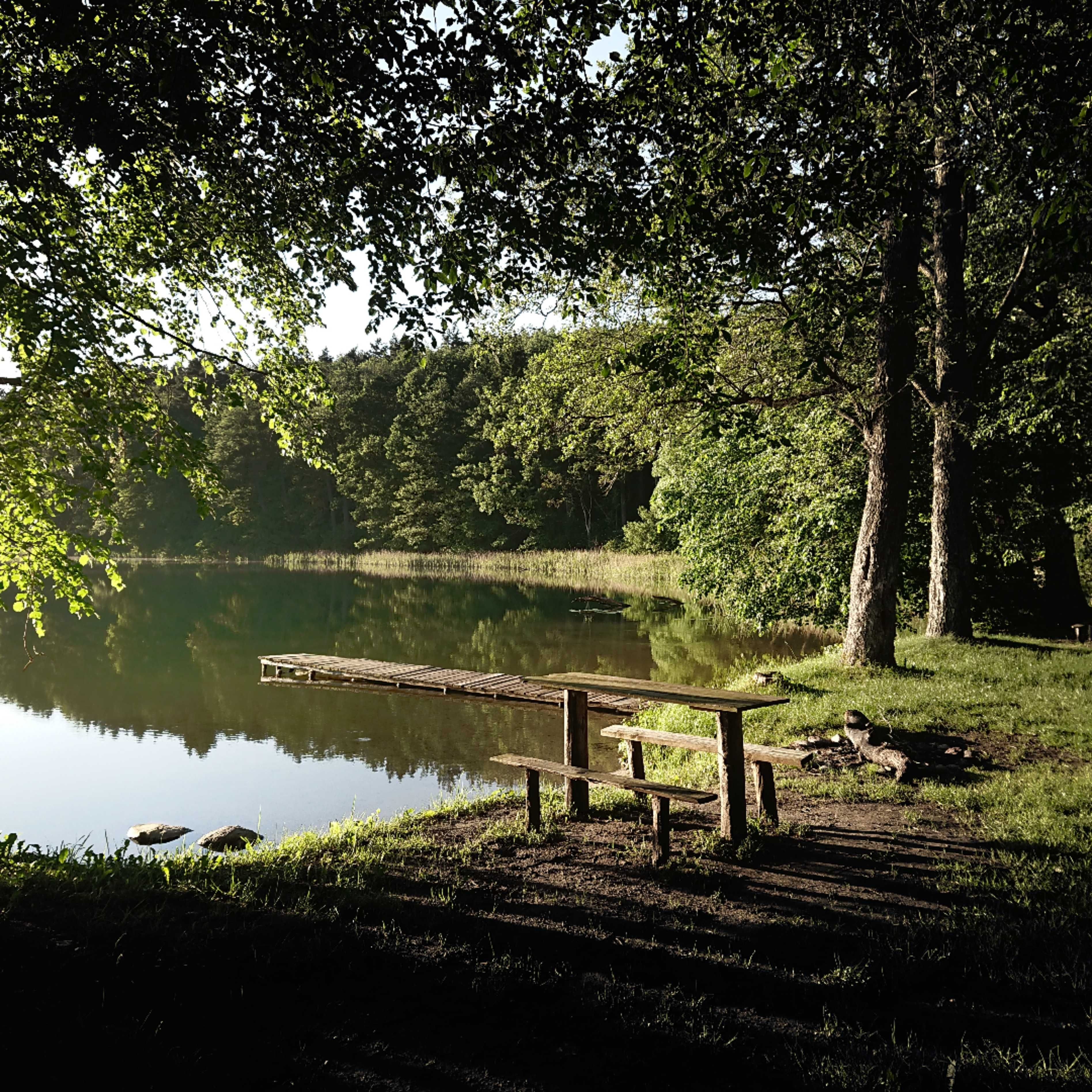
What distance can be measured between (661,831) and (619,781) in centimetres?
44

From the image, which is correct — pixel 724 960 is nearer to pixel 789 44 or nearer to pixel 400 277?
pixel 400 277

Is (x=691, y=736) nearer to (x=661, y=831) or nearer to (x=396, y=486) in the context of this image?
(x=661, y=831)

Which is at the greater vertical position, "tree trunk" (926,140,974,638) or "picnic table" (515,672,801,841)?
"tree trunk" (926,140,974,638)

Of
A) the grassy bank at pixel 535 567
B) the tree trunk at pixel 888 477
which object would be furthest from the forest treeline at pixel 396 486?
the tree trunk at pixel 888 477

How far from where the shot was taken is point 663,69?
6.30 metres

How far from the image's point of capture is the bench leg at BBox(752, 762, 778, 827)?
6.39 m

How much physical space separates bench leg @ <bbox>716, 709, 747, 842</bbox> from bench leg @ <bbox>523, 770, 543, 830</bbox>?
1454mm

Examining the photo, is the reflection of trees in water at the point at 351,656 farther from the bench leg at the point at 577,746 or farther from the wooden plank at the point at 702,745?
the wooden plank at the point at 702,745

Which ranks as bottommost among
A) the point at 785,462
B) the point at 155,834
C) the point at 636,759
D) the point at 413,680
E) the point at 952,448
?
the point at 155,834

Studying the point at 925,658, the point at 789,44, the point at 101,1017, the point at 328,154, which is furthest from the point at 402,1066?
the point at 925,658

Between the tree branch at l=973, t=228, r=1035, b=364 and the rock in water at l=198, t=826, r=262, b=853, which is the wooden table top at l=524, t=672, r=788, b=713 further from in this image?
the tree branch at l=973, t=228, r=1035, b=364

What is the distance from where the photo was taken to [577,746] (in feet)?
22.8

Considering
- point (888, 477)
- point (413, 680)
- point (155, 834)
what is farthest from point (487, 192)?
point (413, 680)

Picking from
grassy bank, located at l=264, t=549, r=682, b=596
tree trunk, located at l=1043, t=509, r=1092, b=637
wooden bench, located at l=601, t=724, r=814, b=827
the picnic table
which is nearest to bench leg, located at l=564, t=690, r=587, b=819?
the picnic table
